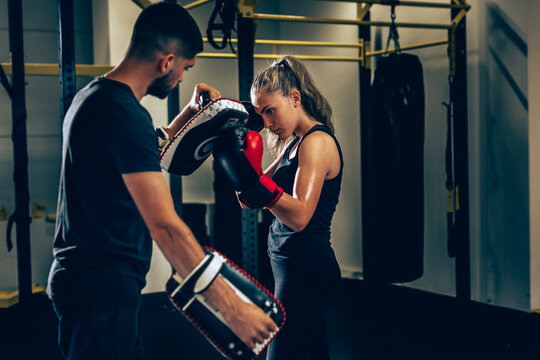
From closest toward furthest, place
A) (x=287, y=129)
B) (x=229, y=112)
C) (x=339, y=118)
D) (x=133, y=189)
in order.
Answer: (x=133, y=189) → (x=229, y=112) → (x=287, y=129) → (x=339, y=118)

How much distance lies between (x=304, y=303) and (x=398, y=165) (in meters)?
2.15

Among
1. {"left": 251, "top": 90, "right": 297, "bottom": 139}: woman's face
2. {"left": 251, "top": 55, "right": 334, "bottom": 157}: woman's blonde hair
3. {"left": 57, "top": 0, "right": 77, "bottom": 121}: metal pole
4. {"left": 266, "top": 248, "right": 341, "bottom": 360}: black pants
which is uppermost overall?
{"left": 57, "top": 0, "right": 77, "bottom": 121}: metal pole

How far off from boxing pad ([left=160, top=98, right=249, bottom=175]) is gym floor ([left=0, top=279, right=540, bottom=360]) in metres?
1.91

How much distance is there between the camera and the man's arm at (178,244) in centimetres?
114

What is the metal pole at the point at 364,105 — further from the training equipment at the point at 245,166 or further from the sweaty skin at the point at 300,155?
the training equipment at the point at 245,166

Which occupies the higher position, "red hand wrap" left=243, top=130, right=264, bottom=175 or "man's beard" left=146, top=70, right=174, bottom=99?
"man's beard" left=146, top=70, right=174, bottom=99

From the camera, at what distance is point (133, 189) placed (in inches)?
45.4

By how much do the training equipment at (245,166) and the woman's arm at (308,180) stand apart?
0.17 ft

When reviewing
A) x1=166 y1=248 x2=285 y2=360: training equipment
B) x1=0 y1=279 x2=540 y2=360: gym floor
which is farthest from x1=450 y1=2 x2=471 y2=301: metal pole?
x1=166 y1=248 x2=285 y2=360: training equipment

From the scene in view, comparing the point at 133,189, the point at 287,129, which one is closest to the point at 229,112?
the point at 287,129

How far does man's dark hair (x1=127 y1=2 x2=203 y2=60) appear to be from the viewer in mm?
1343

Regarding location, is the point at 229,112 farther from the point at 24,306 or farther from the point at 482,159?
the point at 482,159

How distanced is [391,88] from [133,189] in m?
2.90

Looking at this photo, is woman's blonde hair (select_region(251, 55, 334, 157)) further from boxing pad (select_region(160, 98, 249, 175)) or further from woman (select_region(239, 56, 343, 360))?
boxing pad (select_region(160, 98, 249, 175))
